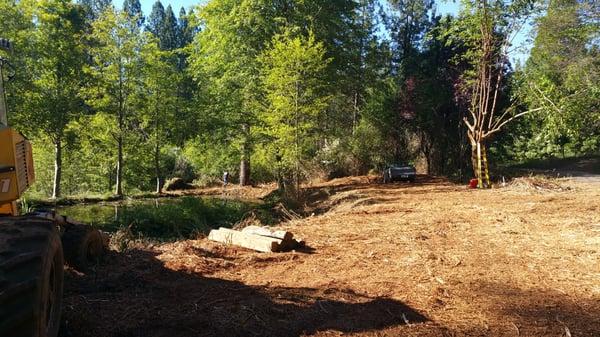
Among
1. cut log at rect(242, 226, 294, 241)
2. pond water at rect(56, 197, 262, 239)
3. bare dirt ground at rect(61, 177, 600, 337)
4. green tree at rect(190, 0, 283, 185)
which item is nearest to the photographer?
bare dirt ground at rect(61, 177, 600, 337)

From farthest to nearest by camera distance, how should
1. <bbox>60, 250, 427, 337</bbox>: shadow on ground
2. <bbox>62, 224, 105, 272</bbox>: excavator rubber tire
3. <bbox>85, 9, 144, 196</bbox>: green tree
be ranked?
<bbox>85, 9, 144, 196</bbox>: green tree < <bbox>62, 224, 105, 272</bbox>: excavator rubber tire < <bbox>60, 250, 427, 337</bbox>: shadow on ground

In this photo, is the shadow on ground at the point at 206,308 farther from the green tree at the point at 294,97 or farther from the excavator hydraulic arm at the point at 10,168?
the green tree at the point at 294,97

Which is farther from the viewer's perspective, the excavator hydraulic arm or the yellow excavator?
the excavator hydraulic arm

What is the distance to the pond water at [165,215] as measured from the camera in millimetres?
14031

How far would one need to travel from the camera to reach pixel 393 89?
2728 cm

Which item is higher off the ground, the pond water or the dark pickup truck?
the dark pickup truck

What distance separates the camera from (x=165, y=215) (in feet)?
50.6

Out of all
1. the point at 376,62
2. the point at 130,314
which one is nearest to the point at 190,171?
the point at 376,62

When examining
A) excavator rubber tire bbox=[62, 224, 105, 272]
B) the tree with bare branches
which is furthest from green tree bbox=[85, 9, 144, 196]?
excavator rubber tire bbox=[62, 224, 105, 272]

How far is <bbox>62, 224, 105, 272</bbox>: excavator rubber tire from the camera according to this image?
5.82 meters

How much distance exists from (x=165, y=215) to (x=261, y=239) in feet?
28.5

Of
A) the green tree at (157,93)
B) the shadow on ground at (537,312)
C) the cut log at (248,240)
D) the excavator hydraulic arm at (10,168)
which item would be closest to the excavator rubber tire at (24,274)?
the excavator hydraulic arm at (10,168)

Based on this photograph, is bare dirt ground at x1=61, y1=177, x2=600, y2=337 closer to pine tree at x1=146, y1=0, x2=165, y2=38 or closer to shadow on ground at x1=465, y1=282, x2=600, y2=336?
shadow on ground at x1=465, y1=282, x2=600, y2=336

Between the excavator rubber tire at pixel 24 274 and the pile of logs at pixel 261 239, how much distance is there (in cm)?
438
